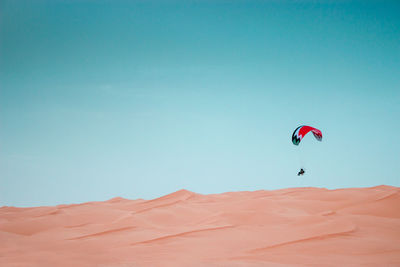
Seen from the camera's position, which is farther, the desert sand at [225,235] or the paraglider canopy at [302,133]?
the paraglider canopy at [302,133]

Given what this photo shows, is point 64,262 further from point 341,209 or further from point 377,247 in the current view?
point 341,209

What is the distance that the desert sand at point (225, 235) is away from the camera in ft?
17.3

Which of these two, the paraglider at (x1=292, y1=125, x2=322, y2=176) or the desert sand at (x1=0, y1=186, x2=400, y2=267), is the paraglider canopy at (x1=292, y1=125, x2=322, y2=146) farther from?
the desert sand at (x1=0, y1=186, x2=400, y2=267)

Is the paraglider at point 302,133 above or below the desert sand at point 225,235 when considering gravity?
above

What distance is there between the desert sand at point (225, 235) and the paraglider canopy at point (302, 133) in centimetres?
317

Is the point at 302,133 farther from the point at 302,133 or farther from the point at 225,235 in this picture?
the point at 225,235

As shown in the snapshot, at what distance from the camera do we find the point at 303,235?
6359 millimetres

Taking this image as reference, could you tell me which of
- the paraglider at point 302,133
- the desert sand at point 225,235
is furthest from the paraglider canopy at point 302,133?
the desert sand at point 225,235

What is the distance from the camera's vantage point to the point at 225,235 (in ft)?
22.6

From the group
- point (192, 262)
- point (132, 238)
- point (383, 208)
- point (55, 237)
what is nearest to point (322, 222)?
point (383, 208)

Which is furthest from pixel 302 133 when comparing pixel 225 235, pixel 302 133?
pixel 225 235

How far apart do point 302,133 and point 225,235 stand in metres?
8.15

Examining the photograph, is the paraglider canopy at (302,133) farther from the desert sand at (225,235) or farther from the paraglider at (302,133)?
the desert sand at (225,235)

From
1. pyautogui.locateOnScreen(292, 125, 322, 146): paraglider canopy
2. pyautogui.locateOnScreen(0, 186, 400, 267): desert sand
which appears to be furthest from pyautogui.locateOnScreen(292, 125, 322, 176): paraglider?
pyautogui.locateOnScreen(0, 186, 400, 267): desert sand
